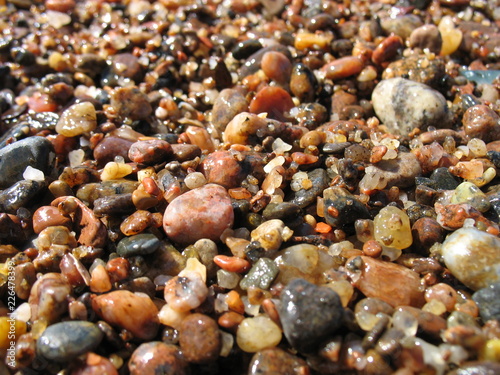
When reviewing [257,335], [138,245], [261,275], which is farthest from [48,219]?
[257,335]

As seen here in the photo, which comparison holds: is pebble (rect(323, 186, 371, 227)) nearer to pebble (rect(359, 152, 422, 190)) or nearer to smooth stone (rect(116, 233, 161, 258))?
pebble (rect(359, 152, 422, 190))


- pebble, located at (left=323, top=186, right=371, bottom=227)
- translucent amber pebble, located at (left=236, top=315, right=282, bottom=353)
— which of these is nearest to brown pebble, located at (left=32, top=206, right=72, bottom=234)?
translucent amber pebble, located at (left=236, top=315, right=282, bottom=353)

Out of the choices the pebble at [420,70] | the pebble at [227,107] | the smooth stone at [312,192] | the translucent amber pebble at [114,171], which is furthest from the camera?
the pebble at [420,70]

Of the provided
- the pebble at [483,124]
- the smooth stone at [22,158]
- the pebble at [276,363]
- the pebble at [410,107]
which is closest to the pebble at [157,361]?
the pebble at [276,363]

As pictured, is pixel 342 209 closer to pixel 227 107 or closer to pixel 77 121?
pixel 227 107

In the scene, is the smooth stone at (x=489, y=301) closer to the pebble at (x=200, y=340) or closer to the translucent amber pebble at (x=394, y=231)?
the translucent amber pebble at (x=394, y=231)

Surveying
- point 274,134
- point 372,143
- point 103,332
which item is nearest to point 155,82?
point 274,134
